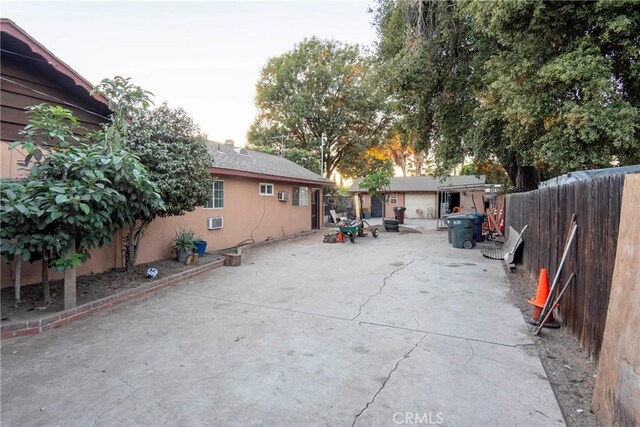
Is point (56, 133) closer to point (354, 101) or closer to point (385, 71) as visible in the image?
point (385, 71)

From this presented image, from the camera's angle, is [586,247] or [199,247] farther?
[199,247]

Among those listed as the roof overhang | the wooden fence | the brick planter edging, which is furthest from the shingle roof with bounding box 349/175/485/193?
the wooden fence

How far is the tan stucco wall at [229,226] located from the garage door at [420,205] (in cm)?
1472

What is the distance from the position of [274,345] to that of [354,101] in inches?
964

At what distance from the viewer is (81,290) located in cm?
510

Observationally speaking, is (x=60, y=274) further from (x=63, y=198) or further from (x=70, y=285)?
(x=63, y=198)

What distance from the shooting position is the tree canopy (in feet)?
22.5

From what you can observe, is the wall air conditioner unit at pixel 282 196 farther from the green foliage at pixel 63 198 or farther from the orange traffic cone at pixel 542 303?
the orange traffic cone at pixel 542 303

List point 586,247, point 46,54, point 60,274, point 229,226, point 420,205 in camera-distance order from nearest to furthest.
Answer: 1. point 586,247
2. point 46,54
3. point 60,274
4. point 229,226
5. point 420,205

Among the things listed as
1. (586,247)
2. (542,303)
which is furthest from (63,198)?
(542,303)


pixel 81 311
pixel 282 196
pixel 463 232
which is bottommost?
pixel 81 311

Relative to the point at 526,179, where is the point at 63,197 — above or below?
below

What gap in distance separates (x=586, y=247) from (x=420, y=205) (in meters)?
24.9

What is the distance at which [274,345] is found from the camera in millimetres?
3484
